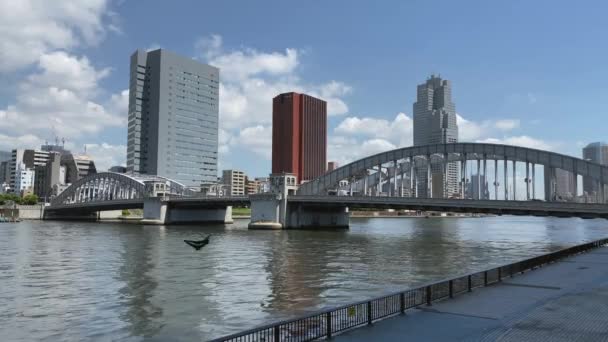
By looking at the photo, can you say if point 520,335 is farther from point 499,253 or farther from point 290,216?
point 290,216

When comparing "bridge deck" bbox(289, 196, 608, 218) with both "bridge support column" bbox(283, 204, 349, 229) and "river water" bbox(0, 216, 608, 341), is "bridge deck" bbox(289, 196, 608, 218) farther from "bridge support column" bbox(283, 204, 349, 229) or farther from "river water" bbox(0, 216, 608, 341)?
"river water" bbox(0, 216, 608, 341)

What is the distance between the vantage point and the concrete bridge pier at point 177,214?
140m

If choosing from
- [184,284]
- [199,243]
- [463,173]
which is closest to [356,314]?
[184,284]

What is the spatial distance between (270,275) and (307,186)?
87854 millimetres

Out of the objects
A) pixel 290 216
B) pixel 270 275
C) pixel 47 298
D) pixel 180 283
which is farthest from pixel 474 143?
pixel 47 298

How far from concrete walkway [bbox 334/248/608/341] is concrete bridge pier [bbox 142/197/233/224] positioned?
12248 cm

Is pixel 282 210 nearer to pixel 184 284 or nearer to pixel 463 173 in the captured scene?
pixel 463 173

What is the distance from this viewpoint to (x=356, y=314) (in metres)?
17.8

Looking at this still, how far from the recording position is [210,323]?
22797 mm

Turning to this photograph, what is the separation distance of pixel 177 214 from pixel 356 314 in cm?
13379

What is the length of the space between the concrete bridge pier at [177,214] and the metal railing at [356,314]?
122m

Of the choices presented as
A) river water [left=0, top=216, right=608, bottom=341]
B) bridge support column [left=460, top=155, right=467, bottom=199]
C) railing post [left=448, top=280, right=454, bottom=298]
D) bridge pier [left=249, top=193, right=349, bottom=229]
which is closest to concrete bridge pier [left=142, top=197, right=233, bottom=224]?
bridge pier [left=249, top=193, right=349, bottom=229]

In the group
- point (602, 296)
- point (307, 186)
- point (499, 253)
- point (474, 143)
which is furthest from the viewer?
point (307, 186)

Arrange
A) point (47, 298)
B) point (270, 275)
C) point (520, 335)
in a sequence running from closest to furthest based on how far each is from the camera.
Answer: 1. point (520, 335)
2. point (47, 298)
3. point (270, 275)
